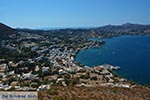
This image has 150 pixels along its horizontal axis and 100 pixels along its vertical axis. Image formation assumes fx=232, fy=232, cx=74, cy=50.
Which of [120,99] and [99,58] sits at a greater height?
[120,99]

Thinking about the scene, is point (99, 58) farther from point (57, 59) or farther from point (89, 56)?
point (57, 59)

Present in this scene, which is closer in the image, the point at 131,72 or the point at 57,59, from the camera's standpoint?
the point at 131,72

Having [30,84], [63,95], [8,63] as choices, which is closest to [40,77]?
[30,84]

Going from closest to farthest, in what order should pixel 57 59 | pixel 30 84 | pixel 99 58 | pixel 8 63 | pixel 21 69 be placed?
pixel 30 84 → pixel 21 69 → pixel 8 63 → pixel 57 59 → pixel 99 58

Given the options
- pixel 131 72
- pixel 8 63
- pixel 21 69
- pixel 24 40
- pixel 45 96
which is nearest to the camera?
pixel 45 96

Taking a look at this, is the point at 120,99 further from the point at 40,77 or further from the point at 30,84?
the point at 40,77

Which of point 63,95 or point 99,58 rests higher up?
point 63,95

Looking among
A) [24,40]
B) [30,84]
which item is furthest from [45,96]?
[24,40]

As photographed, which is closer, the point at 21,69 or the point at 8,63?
the point at 21,69

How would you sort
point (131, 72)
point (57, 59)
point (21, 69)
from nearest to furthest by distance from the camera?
point (21, 69)
point (131, 72)
point (57, 59)
